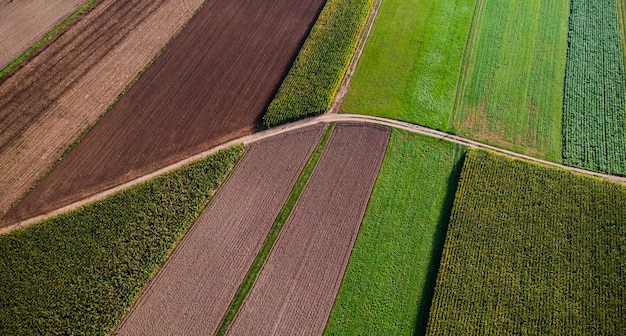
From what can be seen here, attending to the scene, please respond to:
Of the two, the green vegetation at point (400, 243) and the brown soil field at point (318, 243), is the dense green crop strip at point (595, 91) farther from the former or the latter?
the brown soil field at point (318, 243)

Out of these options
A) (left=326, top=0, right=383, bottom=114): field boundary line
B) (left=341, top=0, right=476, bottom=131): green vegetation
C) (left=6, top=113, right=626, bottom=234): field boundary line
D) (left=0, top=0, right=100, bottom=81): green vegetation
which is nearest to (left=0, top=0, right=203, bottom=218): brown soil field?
(left=0, top=0, right=100, bottom=81): green vegetation

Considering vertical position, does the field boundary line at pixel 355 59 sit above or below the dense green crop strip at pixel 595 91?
above

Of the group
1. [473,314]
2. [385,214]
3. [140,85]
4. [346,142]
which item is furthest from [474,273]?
[140,85]

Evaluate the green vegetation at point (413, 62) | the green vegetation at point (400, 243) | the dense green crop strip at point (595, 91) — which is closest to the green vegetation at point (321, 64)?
the green vegetation at point (413, 62)

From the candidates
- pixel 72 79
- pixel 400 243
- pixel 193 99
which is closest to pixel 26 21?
pixel 72 79

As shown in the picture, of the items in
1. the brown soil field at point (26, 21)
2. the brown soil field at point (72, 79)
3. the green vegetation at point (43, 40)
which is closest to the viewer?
the brown soil field at point (72, 79)

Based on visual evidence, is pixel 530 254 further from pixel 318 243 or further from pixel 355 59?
pixel 355 59
